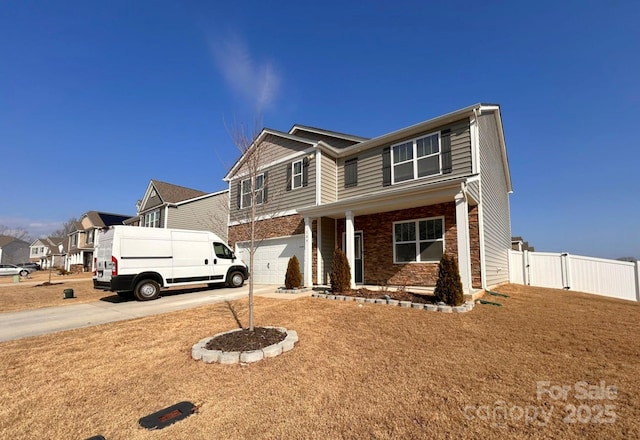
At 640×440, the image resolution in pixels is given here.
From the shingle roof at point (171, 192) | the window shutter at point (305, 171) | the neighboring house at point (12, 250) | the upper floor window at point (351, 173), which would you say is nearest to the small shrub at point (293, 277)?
the window shutter at point (305, 171)

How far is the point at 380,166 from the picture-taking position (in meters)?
11.8

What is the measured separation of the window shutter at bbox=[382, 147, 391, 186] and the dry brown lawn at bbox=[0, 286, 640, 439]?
254 inches

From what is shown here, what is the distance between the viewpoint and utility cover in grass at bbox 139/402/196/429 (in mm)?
2754

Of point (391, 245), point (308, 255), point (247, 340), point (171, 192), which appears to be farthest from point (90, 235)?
point (247, 340)

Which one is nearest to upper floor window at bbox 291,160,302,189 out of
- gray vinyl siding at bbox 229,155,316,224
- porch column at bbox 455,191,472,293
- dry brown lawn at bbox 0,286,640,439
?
gray vinyl siding at bbox 229,155,316,224

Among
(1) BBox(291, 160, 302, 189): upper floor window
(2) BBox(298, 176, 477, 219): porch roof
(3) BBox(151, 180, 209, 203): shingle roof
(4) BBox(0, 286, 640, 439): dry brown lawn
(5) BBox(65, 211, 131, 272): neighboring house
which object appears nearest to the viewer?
(4) BBox(0, 286, 640, 439): dry brown lawn

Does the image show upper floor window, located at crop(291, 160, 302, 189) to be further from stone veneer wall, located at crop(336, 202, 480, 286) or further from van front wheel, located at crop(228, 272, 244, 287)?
van front wheel, located at crop(228, 272, 244, 287)

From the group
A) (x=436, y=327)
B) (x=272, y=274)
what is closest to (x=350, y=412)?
(x=436, y=327)

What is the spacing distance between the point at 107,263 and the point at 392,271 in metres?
9.84

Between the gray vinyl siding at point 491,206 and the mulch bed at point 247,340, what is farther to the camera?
the gray vinyl siding at point 491,206

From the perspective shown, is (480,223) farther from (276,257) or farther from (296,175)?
(276,257)

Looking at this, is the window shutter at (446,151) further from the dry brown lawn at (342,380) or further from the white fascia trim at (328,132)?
the dry brown lawn at (342,380)

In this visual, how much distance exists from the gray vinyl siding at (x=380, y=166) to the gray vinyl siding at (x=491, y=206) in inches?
30.1

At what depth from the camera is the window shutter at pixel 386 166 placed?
453 inches
